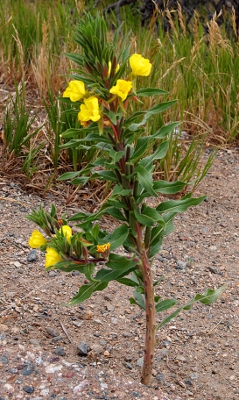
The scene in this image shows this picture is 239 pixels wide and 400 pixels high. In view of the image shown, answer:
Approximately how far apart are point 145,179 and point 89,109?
23 cm

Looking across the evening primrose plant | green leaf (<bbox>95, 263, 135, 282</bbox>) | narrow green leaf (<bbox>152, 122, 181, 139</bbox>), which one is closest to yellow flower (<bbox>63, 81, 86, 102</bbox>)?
the evening primrose plant

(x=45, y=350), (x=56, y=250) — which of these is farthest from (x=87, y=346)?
(x=56, y=250)

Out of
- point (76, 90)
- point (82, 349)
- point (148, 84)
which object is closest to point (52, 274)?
point (82, 349)

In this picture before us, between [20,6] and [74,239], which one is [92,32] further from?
[20,6]

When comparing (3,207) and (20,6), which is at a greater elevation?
(20,6)

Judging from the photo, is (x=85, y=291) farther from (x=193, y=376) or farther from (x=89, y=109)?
(x=193, y=376)

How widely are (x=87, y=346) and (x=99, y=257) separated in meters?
0.56

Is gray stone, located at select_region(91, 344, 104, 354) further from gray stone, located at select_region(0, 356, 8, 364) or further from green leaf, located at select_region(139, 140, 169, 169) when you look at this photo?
green leaf, located at select_region(139, 140, 169, 169)

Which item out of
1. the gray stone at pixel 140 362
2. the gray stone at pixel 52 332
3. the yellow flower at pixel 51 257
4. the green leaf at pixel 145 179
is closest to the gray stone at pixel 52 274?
the gray stone at pixel 52 332

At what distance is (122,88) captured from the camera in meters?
1.32

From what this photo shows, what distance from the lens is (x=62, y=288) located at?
2.21 m

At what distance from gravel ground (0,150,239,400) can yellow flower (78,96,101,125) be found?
2.76 feet

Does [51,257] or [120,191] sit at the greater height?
[120,191]

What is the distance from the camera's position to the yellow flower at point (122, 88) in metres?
1.30
